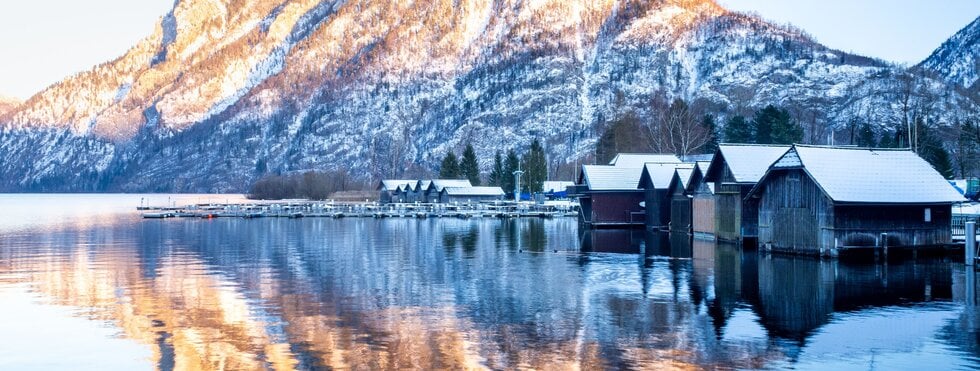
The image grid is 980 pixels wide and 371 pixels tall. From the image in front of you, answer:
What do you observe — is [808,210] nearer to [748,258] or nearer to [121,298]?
[748,258]

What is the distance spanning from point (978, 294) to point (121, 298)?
27.0m

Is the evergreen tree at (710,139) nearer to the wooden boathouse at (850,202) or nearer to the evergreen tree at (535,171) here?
the evergreen tree at (535,171)

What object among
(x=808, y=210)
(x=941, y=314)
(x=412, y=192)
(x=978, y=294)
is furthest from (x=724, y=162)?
(x=412, y=192)

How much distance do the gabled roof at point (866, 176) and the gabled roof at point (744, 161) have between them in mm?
3594

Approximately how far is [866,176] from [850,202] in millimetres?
3176

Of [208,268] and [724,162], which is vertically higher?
[724,162]

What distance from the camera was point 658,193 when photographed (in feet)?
230

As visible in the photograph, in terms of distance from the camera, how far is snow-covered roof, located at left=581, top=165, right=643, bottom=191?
75812 mm

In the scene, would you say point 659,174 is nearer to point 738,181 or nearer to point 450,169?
point 738,181

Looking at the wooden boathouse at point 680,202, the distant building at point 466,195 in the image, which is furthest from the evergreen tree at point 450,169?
the wooden boathouse at point 680,202

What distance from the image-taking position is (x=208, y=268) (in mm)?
42000

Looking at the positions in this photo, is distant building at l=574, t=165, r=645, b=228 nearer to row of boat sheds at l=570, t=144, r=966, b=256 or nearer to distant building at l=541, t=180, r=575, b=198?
row of boat sheds at l=570, t=144, r=966, b=256

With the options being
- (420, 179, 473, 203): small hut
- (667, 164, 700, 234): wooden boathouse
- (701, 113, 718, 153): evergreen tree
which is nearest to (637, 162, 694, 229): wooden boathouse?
(667, 164, 700, 234): wooden boathouse

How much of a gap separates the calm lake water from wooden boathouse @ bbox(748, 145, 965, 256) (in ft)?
6.78
